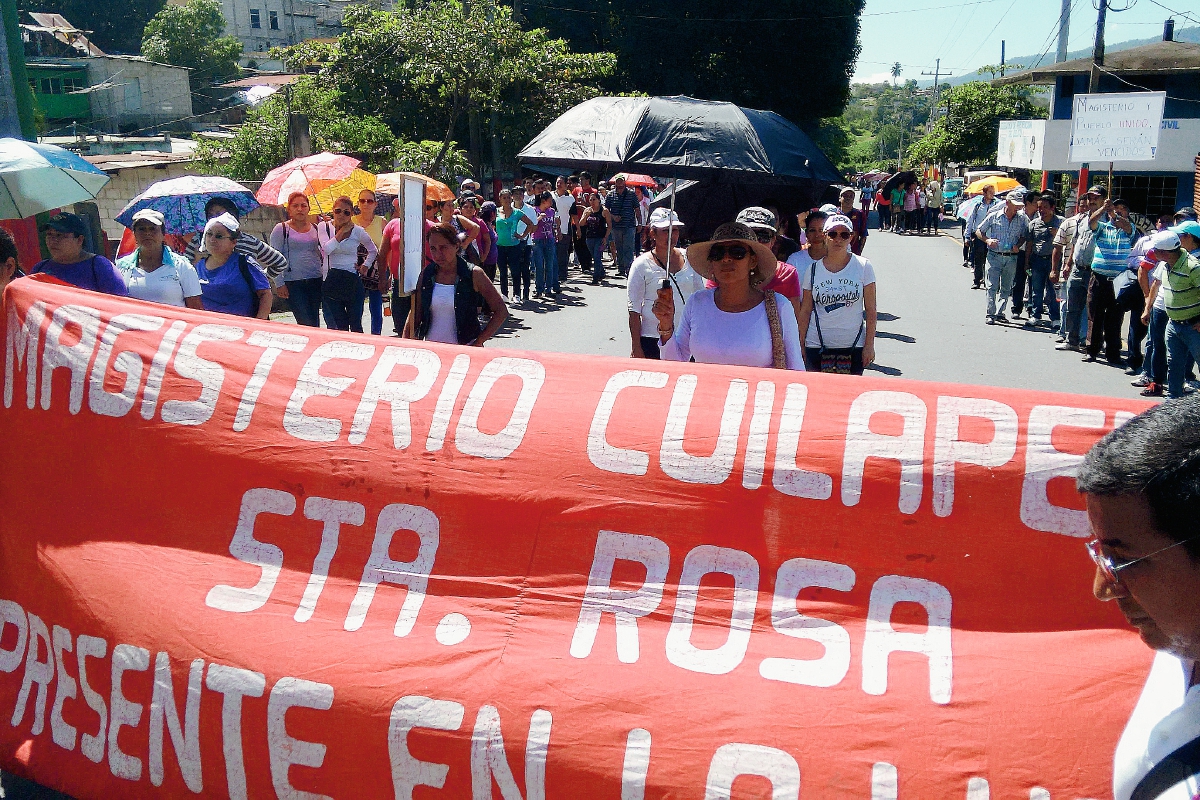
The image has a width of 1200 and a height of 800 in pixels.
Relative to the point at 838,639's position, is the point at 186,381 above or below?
above

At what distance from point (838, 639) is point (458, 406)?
4.72 ft

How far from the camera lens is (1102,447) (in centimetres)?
151

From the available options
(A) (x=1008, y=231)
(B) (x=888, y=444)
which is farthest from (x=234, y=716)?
(A) (x=1008, y=231)

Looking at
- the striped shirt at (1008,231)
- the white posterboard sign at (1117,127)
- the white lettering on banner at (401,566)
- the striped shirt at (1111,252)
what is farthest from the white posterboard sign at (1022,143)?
the white lettering on banner at (401,566)

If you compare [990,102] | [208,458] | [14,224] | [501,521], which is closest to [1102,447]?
[501,521]

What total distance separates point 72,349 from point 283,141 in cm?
1693

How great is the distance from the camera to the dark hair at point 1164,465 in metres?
1.40

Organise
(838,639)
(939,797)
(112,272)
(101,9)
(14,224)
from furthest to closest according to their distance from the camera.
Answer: (101,9) → (14,224) → (112,272) → (838,639) → (939,797)

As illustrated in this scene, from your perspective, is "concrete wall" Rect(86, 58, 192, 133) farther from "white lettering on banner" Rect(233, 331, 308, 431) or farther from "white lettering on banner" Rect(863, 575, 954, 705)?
"white lettering on banner" Rect(863, 575, 954, 705)

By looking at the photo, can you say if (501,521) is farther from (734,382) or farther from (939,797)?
(939,797)

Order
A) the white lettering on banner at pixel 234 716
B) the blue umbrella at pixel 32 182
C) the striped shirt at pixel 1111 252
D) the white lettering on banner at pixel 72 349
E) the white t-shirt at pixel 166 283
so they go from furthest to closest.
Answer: the striped shirt at pixel 1111 252 → the blue umbrella at pixel 32 182 → the white t-shirt at pixel 166 283 → the white lettering on banner at pixel 72 349 → the white lettering on banner at pixel 234 716

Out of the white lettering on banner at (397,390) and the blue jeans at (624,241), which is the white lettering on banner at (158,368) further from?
the blue jeans at (624,241)

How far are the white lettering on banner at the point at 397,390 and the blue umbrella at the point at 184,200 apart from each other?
242 inches

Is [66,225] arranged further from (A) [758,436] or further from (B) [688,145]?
(A) [758,436]
